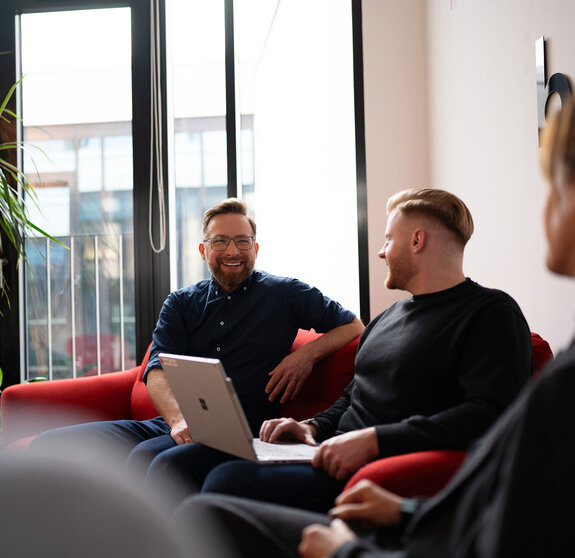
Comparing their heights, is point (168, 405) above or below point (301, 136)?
below

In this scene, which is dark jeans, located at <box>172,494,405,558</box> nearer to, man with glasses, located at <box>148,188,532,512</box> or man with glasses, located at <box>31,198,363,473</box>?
man with glasses, located at <box>148,188,532,512</box>

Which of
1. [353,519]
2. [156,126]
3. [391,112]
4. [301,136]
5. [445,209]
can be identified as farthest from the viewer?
[301,136]

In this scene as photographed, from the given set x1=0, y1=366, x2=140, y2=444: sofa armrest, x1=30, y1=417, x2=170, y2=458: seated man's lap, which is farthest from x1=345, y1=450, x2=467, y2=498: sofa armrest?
x1=0, y1=366, x2=140, y2=444: sofa armrest

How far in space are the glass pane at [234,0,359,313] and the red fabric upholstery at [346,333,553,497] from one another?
1647mm

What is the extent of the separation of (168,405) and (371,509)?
1236 mm

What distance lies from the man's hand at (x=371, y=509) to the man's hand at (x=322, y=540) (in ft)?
0.22

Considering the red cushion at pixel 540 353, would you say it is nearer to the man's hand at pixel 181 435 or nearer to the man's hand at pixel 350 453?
the man's hand at pixel 350 453

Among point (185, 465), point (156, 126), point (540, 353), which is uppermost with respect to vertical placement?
point (156, 126)

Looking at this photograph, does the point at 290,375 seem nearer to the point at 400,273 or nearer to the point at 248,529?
the point at 400,273

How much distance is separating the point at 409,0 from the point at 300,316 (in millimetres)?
1592

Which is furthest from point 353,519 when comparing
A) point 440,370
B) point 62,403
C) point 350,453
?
point 62,403

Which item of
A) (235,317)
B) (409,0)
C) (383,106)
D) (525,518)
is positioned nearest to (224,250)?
(235,317)

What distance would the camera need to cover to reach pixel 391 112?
2.83 metres

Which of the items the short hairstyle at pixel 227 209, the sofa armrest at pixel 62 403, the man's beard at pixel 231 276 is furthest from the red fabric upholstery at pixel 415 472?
the sofa armrest at pixel 62 403
